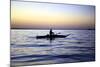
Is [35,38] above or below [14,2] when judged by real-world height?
below

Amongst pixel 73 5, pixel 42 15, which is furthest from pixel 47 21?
pixel 73 5

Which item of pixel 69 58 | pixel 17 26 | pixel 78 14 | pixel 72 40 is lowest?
pixel 69 58

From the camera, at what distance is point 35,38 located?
92.6 inches

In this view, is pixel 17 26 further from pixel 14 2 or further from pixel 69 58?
pixel 69 58

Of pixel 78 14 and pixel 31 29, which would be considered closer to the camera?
pixel 31 29

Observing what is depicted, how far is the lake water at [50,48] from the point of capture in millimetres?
2287

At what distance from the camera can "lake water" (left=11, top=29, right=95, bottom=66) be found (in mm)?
2287

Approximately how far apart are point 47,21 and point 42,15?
0.33ft

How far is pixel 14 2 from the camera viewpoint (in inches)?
89.0

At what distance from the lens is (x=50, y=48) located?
2.41 m
